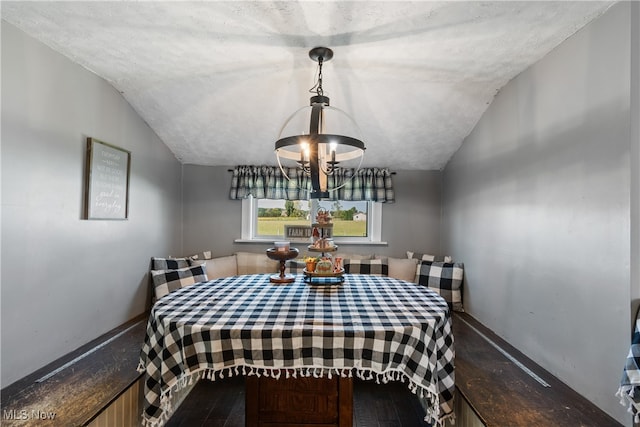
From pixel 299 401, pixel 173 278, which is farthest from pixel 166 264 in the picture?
pixel 299 401

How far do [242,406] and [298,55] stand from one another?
2.25m

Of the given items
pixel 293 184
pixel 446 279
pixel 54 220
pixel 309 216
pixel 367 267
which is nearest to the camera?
pixel 54 220

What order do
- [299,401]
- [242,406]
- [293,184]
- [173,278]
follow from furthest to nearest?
[293,184]
[173,278]
[242,406]
[299,401]

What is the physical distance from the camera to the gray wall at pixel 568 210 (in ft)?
4.18

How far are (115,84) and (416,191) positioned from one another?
2766 millimetres

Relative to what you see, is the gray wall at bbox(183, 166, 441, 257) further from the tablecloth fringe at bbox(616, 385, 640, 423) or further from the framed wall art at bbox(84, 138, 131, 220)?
the tablecloth fringe at bbox(616, 385, 640, 423)

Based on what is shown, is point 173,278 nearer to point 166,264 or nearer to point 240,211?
point 166,264

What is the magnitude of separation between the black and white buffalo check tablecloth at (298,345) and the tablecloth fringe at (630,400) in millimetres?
600

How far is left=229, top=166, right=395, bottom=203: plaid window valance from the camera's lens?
3.25 m

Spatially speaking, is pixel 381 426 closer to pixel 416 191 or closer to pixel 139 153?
pixel 416 191

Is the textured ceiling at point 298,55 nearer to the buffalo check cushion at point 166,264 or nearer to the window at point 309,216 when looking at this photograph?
the window at point 309,216

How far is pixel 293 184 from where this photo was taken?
325cm

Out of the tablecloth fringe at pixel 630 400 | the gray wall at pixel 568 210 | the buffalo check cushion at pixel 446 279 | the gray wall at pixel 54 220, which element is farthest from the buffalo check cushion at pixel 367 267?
the tablecloth fringe at pixel 630 400

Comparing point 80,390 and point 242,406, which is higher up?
point 80,390
